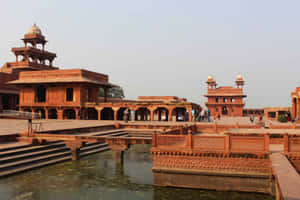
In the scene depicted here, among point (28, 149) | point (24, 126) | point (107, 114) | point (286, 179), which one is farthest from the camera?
point (107, 114)

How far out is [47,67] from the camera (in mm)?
44312

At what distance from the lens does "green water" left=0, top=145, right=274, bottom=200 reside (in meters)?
8.51

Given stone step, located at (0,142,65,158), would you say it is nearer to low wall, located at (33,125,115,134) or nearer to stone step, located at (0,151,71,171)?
stone step, located at (0,151,71,171)

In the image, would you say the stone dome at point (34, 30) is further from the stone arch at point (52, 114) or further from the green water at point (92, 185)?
the green water at point (92, 185)

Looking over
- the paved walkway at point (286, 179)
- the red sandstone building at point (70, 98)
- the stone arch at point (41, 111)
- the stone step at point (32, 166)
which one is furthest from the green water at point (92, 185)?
the stone arch at point (41, 111)

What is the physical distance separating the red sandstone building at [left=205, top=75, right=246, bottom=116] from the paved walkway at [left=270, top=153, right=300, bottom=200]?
47354mm

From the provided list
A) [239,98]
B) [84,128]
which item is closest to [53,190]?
[84,128]

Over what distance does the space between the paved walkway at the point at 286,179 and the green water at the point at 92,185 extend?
1.57 meters

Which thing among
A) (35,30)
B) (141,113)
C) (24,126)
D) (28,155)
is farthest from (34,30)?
(28,155)

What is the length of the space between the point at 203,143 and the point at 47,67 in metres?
40.2

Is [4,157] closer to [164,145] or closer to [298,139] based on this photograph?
[164,145]

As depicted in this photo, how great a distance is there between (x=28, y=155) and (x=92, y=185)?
376 centimetres

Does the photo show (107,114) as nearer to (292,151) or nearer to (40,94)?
(40,94)

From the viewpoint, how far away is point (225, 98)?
2154 inches
